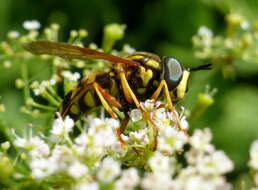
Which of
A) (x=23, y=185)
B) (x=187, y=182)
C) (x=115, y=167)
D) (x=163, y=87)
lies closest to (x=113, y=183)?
(x=115, y=167)

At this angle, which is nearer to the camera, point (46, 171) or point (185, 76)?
point (46, 171)

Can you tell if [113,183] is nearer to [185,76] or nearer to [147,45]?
[185,76]

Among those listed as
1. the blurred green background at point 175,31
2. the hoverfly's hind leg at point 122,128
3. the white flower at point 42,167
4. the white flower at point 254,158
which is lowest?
the white flower at point 42,167

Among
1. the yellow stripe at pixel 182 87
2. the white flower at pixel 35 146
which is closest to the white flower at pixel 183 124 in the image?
the yellow stripe at pixel 182 87

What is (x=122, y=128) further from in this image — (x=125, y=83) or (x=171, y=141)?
(x=171, y=141)

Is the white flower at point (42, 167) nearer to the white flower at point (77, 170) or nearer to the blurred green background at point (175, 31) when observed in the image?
the white flower at point (77, 170)
